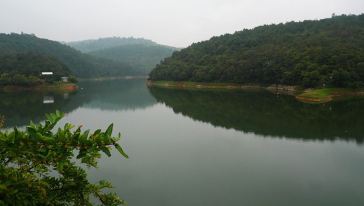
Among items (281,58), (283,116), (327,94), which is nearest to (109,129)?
(283,116)

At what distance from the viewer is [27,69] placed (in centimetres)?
9044

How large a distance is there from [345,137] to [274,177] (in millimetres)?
14104

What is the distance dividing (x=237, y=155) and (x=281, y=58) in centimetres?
5701

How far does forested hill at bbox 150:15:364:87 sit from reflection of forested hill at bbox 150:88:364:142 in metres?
9.73

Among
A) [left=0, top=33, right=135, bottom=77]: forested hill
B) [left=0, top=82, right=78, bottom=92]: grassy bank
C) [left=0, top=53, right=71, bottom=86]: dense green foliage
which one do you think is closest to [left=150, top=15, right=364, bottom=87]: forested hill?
[left=0, top=82, right=78, bottom=92]: grassy bank

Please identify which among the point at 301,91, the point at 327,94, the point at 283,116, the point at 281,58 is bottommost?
the point at 283,116

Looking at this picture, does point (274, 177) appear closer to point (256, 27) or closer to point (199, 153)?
point (199, 153)

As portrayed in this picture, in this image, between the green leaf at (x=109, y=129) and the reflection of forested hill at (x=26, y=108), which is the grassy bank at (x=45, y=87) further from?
the green leaf at (x=109, y=129)

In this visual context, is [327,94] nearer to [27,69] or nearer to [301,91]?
[301,91]

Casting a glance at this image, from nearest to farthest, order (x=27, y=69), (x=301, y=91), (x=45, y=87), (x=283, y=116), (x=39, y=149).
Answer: (x=39, y=149), (x=283, y=116), (x=301, y=91), (x=45, y=87), (x=27, y=69)

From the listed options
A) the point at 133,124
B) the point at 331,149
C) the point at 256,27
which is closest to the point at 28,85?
the point at 133,124

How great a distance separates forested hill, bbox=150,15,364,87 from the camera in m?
64.1

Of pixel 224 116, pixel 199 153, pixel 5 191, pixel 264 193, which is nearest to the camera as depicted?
pixel 5 191

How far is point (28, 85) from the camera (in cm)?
8450
